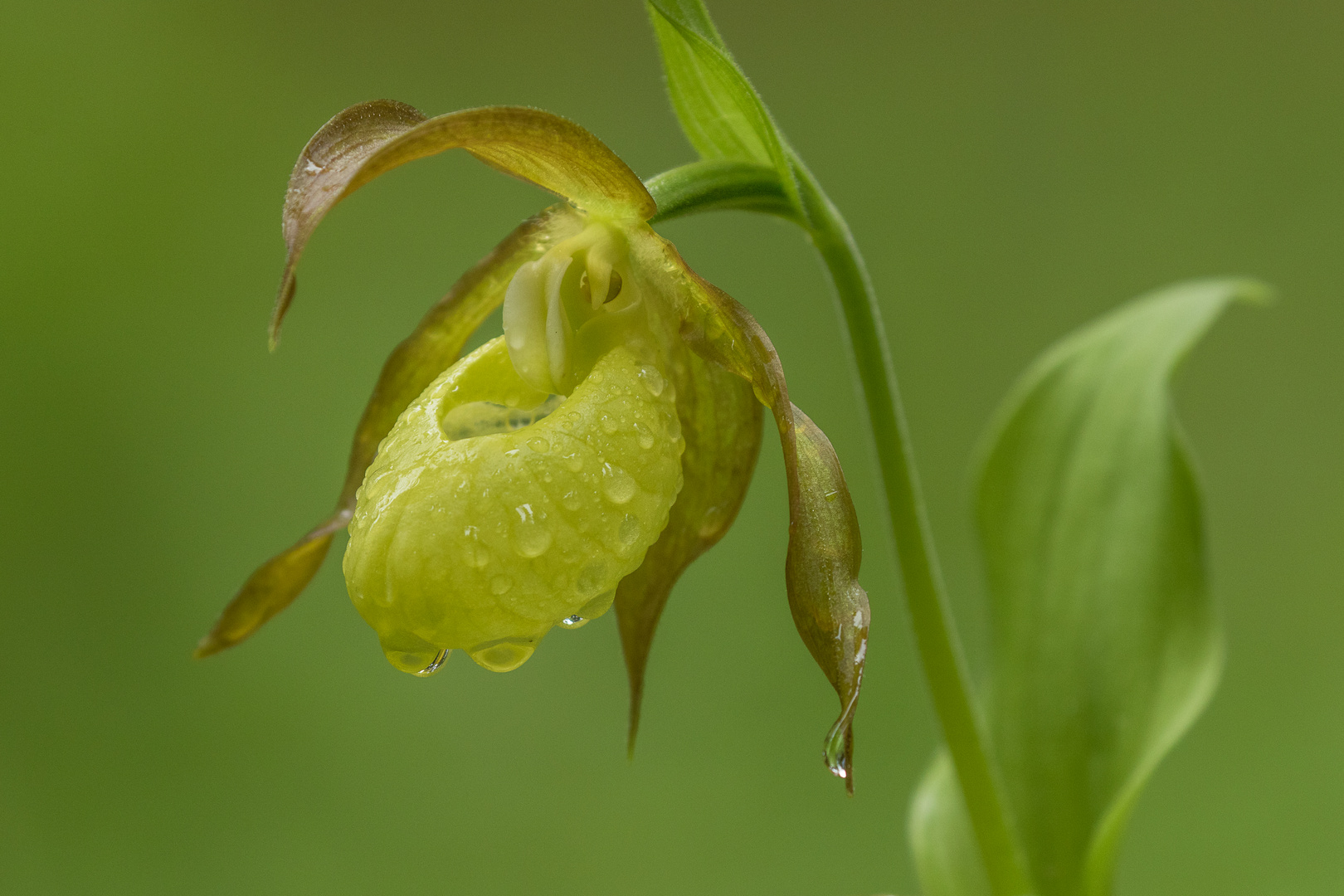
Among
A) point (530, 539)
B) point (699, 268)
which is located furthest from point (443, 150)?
point (699, 268)

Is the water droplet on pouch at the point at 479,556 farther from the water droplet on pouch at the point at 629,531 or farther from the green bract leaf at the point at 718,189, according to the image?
the green bract leaf at the point at 718,189

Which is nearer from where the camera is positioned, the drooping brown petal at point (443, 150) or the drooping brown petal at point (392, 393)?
the drooping brown petal at point (443, 150)

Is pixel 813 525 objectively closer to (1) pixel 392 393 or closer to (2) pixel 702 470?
(2) pixel 702 470

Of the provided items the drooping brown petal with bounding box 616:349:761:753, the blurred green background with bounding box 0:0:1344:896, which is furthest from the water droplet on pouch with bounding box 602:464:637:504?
the blurred green background with bounding box 0:0:1344:896

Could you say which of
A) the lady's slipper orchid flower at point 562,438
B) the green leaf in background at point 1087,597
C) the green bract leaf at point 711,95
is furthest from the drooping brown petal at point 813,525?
the green leaf in background at point 1087,597

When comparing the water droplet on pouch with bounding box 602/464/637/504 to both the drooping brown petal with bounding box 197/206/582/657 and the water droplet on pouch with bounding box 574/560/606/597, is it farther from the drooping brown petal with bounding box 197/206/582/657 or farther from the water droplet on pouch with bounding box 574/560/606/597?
the drooping brown petal with bounding box 197/206/582/657
